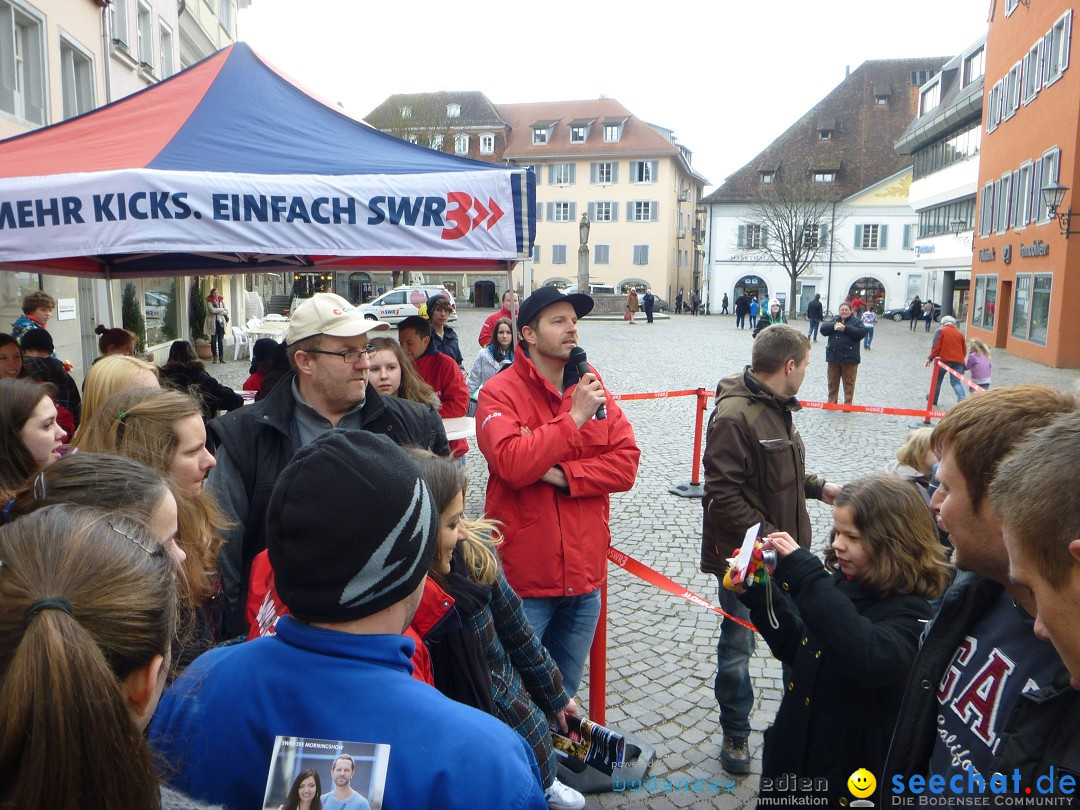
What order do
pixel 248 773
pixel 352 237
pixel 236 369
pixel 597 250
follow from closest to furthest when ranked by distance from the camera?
pixel 248 773, pixel 352 237, pixel 236 369, pixel 597 250

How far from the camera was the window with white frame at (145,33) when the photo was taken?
1762 cm

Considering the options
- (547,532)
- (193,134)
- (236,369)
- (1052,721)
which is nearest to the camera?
(1052,721)

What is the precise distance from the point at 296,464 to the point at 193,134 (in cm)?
360

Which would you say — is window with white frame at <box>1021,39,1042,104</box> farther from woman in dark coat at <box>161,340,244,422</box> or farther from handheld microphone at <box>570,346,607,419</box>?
handheld microphone at <box>570,346,607,419</box>

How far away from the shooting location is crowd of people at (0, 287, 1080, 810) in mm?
1158

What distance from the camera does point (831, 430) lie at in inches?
453

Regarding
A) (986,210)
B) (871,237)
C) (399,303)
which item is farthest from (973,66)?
(399,303)

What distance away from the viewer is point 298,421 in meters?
2.98

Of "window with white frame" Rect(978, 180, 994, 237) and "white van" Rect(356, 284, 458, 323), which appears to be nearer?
"window with white frame" Rect(978, 180, 994, 237)

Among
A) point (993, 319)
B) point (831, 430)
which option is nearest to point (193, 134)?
point (831, 430)

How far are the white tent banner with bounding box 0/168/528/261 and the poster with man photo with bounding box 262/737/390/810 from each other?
283 cm

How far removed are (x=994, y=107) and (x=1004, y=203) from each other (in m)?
4.33

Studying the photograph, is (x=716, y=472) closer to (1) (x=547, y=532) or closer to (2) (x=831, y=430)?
(1) (x=547, y=532)

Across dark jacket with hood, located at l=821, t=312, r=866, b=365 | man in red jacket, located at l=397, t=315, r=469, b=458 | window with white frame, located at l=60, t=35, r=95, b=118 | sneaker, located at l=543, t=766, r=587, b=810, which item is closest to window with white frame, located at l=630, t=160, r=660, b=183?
dark jacket with hood, located at l=821, t=312, r=866, b=365
